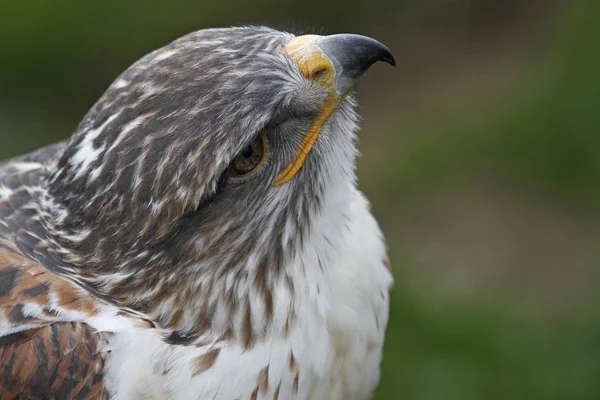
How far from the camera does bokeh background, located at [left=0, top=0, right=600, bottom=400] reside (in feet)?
19.8

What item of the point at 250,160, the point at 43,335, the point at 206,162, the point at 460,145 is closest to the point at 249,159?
the point at 250,160

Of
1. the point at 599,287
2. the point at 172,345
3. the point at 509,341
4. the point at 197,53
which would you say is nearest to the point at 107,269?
the point at 172,345

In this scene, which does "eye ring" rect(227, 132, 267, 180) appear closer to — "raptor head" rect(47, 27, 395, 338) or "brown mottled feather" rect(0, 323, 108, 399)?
"raptor head" rect(47, 27, 395, 338)

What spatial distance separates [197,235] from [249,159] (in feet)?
0.96

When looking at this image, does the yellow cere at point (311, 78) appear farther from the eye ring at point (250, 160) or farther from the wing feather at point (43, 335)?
the wing feather at point (43, 335)

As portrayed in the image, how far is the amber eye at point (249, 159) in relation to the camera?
9.78ft

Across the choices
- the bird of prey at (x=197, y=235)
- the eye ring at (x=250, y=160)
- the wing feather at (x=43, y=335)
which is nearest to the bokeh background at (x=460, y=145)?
the bird of prey at (x=197, y=235)

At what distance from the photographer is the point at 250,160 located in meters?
3.03

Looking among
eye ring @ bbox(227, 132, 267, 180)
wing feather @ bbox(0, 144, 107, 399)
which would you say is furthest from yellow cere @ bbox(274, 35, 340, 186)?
wing feather @ bbox(0, 144, 107, 399)

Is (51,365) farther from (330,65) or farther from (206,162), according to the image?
(330,65)

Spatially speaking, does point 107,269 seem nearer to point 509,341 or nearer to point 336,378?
point 336,378

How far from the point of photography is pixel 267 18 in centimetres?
763

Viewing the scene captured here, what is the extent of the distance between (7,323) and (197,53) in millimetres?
1018

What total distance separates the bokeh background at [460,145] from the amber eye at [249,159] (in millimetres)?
3068
